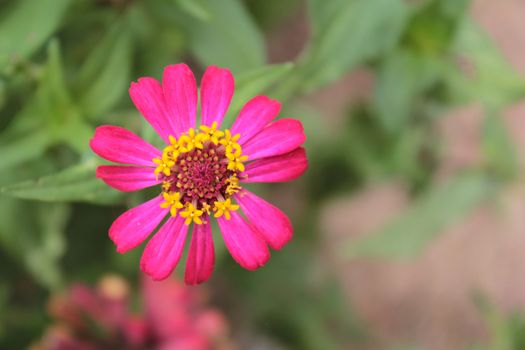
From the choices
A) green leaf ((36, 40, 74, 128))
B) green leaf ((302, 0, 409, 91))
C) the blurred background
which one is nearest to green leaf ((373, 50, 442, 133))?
the blurred background

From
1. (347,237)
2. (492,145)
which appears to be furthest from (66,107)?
(347,237)

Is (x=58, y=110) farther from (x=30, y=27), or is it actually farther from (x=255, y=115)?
(x=255, y=115)

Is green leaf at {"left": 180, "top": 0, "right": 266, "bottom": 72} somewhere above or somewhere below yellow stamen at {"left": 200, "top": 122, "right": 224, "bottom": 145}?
above

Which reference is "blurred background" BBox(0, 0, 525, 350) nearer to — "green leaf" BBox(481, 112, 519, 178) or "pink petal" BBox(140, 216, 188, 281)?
"green leaf" BBox(481, 112, 519, 178)

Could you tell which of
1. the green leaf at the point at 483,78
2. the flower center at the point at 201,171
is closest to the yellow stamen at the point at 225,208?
the flower center at the point at 201,171

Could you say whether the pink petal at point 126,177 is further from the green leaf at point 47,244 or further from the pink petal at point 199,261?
the green leaf at point 47,244

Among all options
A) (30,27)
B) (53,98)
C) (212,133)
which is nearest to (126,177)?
(212,133)
